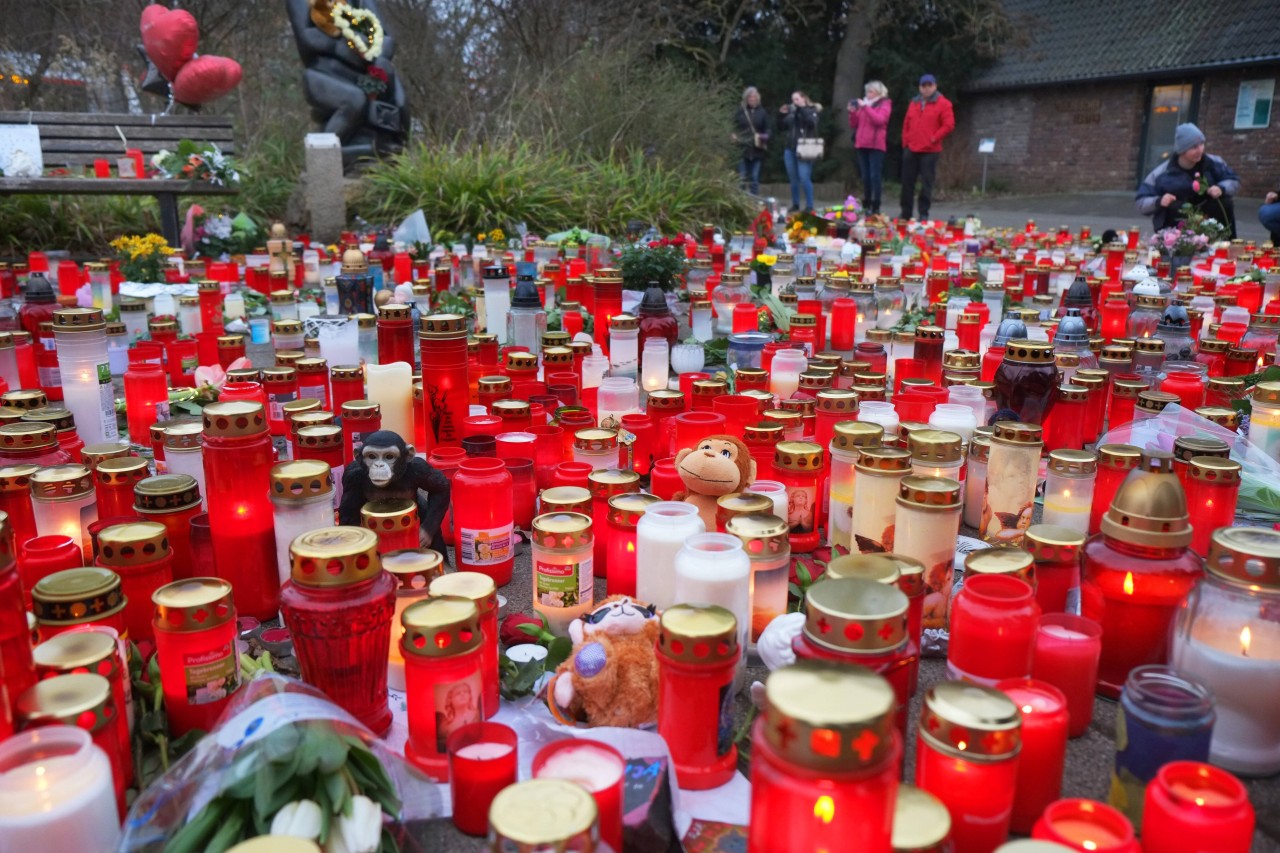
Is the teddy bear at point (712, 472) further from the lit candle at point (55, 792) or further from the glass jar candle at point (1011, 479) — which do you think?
the lit candle at point (55, 792)

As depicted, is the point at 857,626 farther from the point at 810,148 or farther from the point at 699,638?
the point at 810,148

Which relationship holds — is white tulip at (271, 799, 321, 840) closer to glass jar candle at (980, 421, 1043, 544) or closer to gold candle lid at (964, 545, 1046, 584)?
gold candle lid at (964, 545, 1046, 584)

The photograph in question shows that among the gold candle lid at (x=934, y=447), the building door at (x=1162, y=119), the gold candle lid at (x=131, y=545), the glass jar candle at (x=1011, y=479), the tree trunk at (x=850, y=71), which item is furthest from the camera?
the tree trunk at (x=850, y=71)

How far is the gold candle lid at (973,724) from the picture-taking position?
1280mm

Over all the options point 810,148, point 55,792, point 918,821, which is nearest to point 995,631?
point 918,821

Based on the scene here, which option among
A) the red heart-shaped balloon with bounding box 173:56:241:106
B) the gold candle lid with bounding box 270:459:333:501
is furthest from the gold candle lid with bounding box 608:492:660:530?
the red heart-shaped balloon with bounding box 173:56:241:106

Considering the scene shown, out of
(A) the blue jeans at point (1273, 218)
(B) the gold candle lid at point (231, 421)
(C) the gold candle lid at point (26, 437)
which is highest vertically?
(A) the blue jeans at point (1273, 218)

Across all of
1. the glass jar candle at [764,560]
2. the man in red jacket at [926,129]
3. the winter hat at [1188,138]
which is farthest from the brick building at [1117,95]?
the glass jar candle at [764,560]

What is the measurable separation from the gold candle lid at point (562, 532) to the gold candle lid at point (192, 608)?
61cm

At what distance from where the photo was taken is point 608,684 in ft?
5.57

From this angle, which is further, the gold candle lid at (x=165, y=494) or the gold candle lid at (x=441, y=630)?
the gold candle lid at (x=165, y=494)

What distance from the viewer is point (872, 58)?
21.0m

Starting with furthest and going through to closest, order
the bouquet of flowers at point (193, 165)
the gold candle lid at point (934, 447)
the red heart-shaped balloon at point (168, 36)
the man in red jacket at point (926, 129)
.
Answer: the man in red jacket at point (926, 129), the red heart-shaped balloon at point (168, 36), the bouquet of flowers at point (193, 165), the gold candle lid at point (934, 447)

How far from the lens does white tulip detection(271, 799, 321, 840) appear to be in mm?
1261
